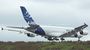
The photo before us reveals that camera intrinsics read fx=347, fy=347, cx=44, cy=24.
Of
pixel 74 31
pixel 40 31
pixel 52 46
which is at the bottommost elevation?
pixel 52 46

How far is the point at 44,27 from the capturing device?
72688mm

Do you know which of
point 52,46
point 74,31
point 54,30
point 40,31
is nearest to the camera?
point 52,46

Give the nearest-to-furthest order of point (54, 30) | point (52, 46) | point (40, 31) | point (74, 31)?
point (52, 46) → point (74, 31) → point (40, 31) → point (54, 30)

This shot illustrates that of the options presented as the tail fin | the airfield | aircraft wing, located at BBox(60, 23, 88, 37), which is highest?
the tail fin

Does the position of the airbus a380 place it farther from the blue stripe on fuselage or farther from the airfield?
the airfield

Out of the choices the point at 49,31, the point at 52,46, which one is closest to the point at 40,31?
the point at 49,31

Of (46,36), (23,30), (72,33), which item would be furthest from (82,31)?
(23,30)

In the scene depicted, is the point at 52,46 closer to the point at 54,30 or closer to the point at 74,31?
the point at 74,31

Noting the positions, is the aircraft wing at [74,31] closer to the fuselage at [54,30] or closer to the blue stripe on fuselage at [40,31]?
the fuselage at [54,30]

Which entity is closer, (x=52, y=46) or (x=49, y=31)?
(x=52, y=46)

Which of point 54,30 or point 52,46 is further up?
point 54,30

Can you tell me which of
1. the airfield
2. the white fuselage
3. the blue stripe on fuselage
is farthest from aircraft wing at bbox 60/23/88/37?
the airfield

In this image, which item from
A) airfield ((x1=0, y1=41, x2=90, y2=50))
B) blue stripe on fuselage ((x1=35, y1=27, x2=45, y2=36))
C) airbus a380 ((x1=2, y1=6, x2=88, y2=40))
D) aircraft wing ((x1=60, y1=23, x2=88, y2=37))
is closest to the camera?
airfield ((x1=0, y1=41, x2=90, y2=50))

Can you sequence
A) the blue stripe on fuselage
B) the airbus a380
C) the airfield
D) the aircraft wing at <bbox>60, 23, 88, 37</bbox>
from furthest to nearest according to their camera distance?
the blue stripe on fuselage, the airbus a380, the aircraft wing at <bbox>60, 23, 88, 37</bbox>, the airfield
